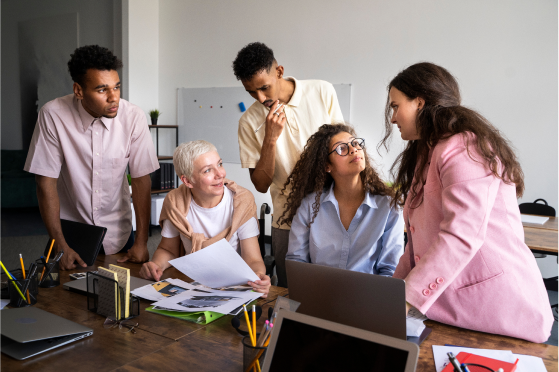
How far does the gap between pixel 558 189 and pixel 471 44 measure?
64.2 inches

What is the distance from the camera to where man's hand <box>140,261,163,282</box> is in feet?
5.93

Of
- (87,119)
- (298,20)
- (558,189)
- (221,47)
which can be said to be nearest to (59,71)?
(221,47)

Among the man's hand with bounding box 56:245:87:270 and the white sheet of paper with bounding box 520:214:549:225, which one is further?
the white sheet of paper with bounding box 520:214:549:225

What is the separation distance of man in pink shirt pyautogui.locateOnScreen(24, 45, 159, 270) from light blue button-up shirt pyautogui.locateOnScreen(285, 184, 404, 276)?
0.78 metres

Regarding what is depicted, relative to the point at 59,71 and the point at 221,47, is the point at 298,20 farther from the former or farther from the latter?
the point at 59,71

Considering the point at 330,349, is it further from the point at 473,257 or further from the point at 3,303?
the point at 3,303

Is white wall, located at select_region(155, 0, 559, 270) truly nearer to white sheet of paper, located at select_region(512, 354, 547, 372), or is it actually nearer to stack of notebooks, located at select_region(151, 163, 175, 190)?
stack of notebooks, located at select_region(151, 163, 175, 190)

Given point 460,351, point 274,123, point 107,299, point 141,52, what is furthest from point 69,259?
point 141,52

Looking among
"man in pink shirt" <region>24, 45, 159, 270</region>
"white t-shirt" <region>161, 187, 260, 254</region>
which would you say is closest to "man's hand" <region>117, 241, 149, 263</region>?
"man in pink shirt" <region>24, 45, 159, 270</region>

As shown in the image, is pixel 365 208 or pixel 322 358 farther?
pixel 365 208

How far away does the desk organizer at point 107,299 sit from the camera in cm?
136

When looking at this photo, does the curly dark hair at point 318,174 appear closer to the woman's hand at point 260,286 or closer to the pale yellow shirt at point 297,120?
the pale yellow shirt at point 297,120

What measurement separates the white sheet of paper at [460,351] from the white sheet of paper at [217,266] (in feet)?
2.27

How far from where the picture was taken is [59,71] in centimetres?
579
